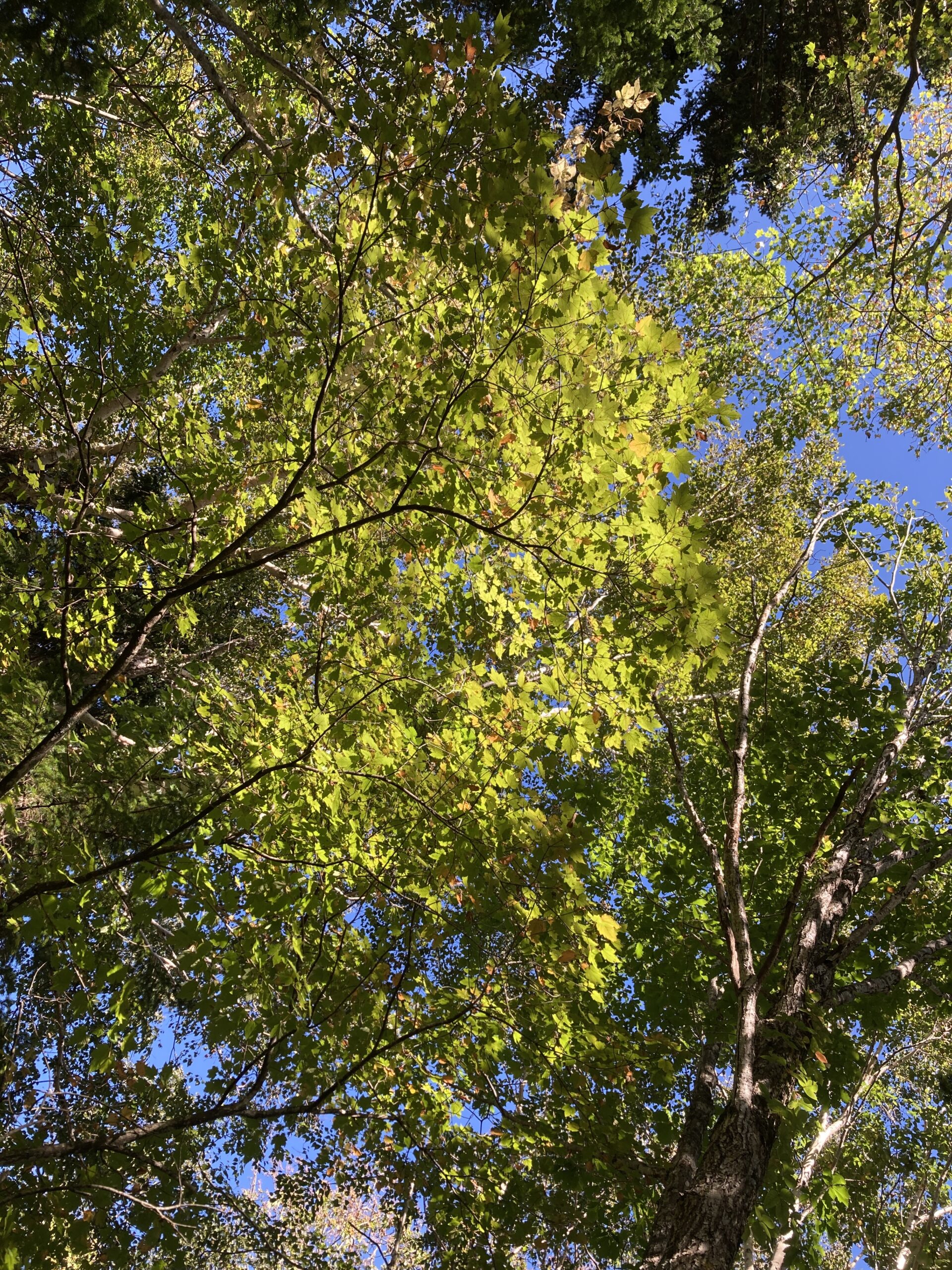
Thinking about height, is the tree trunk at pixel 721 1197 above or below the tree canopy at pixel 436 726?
below

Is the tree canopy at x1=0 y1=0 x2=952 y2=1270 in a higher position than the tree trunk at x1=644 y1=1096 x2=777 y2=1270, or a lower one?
higher

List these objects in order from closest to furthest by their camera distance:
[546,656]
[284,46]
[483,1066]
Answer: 1. [546,656]
2. [483,1066]
3. [284,46]

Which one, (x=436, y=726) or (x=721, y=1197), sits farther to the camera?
(x=436, y=726)

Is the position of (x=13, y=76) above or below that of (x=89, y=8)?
below

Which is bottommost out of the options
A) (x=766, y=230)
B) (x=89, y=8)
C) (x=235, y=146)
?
(x=89, y=8)

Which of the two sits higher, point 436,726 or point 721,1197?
point 436,726

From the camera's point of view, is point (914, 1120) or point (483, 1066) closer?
point (483, 1066)

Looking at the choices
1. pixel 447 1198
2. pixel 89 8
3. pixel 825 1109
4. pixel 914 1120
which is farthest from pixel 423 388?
pixel 914 1120

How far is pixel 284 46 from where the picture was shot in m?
5.72

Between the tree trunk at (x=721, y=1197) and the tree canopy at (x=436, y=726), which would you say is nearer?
the tree canopy at (x=436, y=726)

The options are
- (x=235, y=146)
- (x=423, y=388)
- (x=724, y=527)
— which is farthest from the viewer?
(x=724, y=527)

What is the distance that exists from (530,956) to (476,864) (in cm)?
71

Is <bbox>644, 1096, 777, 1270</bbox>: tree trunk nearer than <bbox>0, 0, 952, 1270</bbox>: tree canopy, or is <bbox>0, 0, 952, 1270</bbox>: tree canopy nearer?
<bbox>0, 0, 952, 1270</bbox>: tree canopy

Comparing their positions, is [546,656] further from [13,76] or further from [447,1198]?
[13,76]
